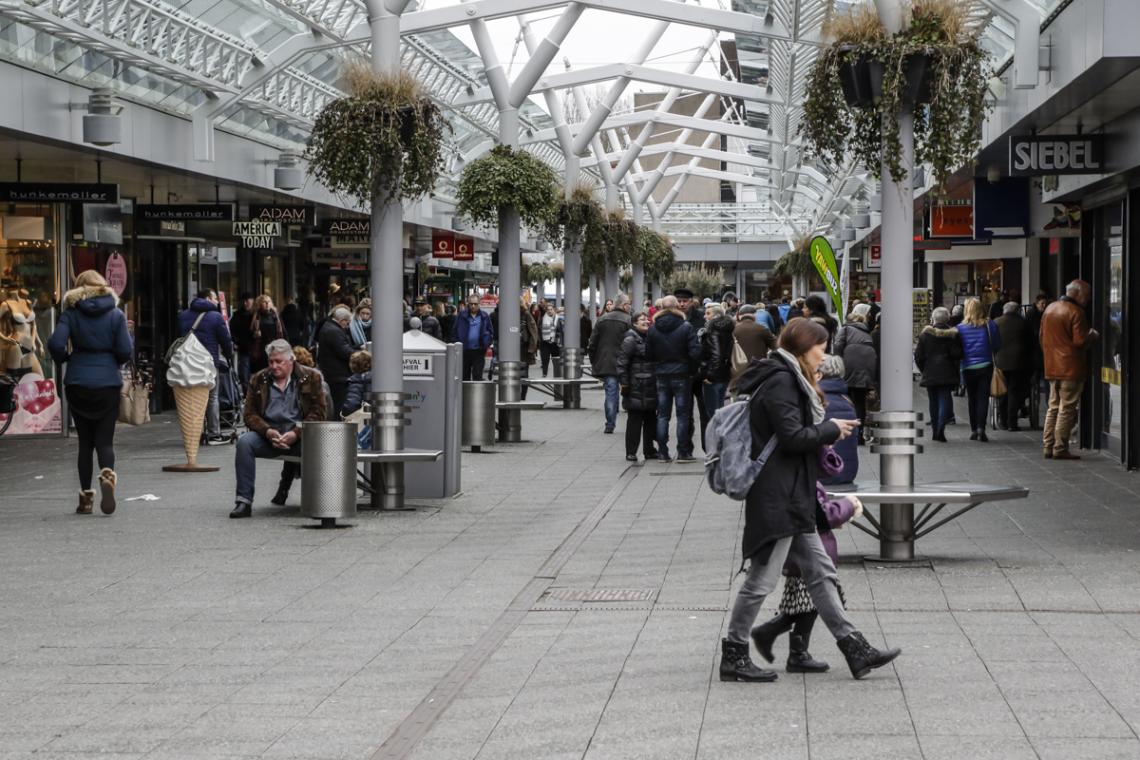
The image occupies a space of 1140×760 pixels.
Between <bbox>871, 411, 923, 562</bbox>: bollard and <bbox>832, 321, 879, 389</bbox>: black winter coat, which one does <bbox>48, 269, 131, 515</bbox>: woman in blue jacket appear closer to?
<bbox>871, 411, 923, 562</bbox>: bollard

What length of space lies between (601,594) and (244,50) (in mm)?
13378

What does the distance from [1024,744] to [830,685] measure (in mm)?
1225

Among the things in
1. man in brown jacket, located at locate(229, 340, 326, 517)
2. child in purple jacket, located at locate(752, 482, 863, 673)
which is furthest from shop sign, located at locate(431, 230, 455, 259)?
child in purple jacket, located at locate(752, 482, 863, 673)

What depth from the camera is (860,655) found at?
23.4 feet

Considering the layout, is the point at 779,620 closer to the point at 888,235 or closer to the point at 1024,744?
the point at 1024,744

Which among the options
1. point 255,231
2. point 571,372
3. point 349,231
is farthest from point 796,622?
point 349,231

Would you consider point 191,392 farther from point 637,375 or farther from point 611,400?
point 611,400

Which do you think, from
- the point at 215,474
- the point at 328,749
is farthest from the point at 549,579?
the point at 215,474

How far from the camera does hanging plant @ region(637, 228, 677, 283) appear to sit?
4247cm

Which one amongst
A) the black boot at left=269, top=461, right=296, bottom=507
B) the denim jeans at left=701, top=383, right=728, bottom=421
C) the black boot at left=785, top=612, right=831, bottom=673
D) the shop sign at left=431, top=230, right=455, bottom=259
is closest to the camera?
the black boot at left=785, top=612, right=831, bottom=673

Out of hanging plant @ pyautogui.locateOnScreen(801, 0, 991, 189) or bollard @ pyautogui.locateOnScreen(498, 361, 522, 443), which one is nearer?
hanging plant @ pyautogui.locateOnScreen(801, 0, 991, 189)

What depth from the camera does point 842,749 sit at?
19.7ft

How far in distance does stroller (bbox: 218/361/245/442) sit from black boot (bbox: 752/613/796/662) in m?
13.0

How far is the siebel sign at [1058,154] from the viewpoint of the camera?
49.7ft
